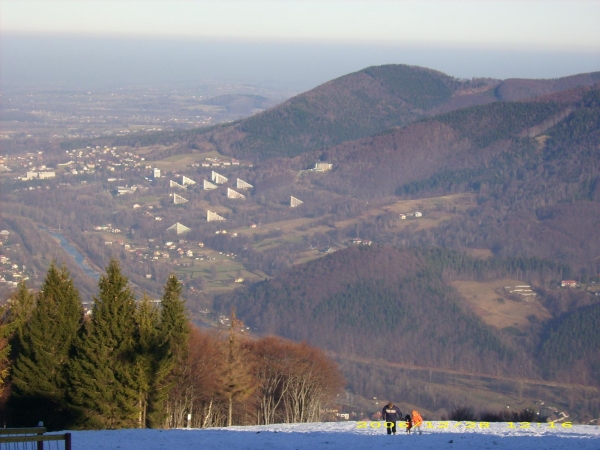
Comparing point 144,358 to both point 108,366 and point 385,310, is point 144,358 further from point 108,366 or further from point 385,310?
point 385,310

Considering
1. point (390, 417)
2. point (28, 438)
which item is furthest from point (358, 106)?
point (28, 438)

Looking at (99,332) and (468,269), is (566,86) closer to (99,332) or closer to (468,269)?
(468,269)

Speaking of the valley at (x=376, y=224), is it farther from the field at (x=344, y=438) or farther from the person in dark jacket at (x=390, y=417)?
the person in dark jacket at (x=390, y=417)

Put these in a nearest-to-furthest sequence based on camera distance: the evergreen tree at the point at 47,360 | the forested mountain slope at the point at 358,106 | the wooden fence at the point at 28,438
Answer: the wooden fence at the point at 28,438 → the evergreen tree at the point at 47,360 → the forested mountain slope at the point at 358,106

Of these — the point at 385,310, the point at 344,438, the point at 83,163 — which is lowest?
the point at 385,310

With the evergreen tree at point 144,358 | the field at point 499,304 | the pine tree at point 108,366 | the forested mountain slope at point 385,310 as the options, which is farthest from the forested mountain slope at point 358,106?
the pine tree at point 108,366

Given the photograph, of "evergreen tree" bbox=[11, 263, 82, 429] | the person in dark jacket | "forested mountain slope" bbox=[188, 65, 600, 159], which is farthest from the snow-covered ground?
"forested mountain slope" bbox=[188, 65, 600, 159]

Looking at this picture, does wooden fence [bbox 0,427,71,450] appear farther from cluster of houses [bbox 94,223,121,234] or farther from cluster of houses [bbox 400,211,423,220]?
cluster of houses [bbox 400,211,423,220]

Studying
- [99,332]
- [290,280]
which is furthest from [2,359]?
[290,280]
